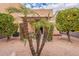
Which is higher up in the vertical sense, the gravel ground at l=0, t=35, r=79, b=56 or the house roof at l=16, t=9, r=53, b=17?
the house roof at l=16, t=9, r=53, b=17

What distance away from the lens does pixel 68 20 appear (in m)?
1.91

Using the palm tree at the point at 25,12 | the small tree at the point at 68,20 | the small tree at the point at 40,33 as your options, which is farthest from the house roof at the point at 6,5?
the small tree at the point at 68,20

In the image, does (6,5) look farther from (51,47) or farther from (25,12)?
(51,47)

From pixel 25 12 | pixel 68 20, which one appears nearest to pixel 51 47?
pixel 68 20

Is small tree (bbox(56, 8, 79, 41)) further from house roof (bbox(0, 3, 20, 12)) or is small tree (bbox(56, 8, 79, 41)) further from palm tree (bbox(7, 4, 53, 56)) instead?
house roof (bbox(0, 3, 20, 12))

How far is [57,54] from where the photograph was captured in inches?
75.9

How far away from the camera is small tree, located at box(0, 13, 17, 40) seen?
1893 mm

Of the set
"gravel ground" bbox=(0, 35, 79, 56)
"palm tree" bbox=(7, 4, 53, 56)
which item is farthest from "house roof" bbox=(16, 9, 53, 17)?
"gravel ground" bbox=(0, 35, 79, 56)

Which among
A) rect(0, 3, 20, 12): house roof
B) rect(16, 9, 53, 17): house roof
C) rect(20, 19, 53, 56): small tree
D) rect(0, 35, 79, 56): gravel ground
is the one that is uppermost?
rect(0, 3, 20, 12): house roof

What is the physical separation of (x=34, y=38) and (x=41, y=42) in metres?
0.09

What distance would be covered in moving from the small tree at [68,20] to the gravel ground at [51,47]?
0.10m

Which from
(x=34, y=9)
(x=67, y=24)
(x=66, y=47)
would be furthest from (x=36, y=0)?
(x=66, y=47)

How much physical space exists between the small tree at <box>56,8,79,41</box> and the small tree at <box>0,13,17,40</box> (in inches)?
18.8

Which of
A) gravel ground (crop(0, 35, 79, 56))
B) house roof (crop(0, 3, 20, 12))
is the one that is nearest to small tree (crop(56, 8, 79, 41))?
gravel ground (crop(0, 35, 79, 56))
